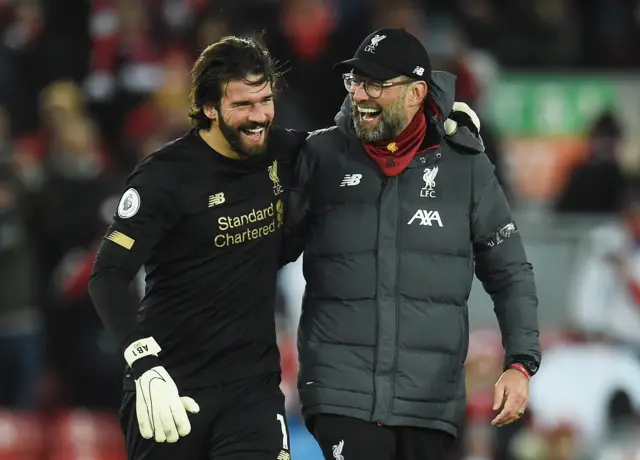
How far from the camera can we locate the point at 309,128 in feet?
33.9

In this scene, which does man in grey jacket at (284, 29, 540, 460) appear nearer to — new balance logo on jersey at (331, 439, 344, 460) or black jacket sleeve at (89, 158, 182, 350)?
new balance logo on jersey at (331, 439, 344, 460)

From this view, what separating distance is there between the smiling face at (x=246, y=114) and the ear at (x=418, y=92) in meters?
0.57

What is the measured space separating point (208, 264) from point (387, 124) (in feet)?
2.82

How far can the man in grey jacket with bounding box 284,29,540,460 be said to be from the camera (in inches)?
221

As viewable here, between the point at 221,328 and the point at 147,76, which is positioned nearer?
the point at 221,328

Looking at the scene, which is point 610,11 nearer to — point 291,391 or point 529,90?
point 529,90

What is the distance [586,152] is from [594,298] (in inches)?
57.7

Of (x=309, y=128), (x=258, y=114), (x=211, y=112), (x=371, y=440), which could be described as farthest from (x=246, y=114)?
(x=309, y=128)

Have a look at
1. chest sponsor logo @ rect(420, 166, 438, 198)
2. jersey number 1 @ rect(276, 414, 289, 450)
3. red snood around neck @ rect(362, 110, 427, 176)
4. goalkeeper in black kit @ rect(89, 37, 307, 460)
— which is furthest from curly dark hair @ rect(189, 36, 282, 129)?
jersey number 1 @ rect(276, 414, 289, 450)

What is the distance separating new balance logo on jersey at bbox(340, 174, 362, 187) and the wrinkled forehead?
46 centimetres

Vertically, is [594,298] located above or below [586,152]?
below

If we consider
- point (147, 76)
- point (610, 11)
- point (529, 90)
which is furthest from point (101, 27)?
point (610, 11)

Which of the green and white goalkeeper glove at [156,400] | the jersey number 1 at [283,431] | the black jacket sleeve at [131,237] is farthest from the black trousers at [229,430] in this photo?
the black jacket sleeve at [131,237]

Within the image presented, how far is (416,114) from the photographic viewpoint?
5777 millimetres
